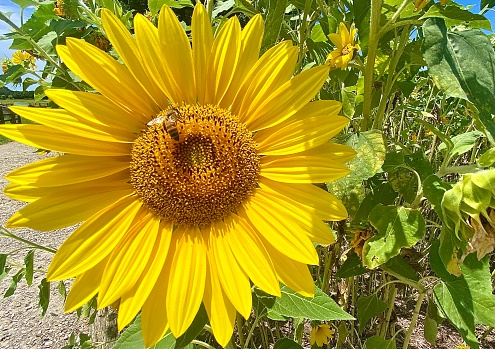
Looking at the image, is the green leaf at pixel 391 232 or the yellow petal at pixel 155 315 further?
the green leaf at pixel 391 232

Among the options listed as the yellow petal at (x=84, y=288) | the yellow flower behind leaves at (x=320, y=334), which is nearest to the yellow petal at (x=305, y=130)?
the yellow petal at (x=84, y=288)

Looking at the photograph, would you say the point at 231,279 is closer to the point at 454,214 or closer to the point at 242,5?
the point at 454,214

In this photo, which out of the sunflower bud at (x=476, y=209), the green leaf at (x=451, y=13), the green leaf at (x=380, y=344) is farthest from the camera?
the green leaf at (x=380, y=344)

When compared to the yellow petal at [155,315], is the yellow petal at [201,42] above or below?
above

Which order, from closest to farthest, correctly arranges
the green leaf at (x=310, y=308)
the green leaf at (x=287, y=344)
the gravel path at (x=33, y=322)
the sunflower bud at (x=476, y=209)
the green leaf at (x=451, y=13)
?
the sunflower bud at (x=476, y=209) → the green leaf at (x=451, y=13) → the green leaf at (x=310, y=308) → the green leaf at (x=287, y=344) → the gravel path at (x=33, y=322)

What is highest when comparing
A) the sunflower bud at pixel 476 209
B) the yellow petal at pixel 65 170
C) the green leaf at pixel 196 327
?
the sunflower bud at pixel 476 209

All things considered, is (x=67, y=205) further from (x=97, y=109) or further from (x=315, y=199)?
(x=315, y=199)

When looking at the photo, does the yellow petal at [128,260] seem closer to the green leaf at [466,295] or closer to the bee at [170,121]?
the bee at [170,121]
